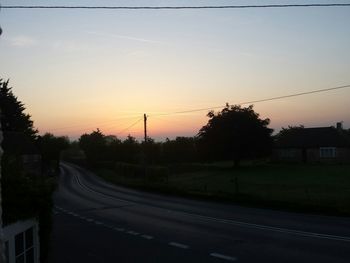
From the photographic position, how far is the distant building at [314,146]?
74463 millimetres

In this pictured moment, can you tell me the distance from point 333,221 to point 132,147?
2654 inches

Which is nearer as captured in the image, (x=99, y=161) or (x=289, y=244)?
(x=289, y=244)

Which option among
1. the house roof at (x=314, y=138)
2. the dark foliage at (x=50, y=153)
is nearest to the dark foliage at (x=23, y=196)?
the house roof at (x=314, y=138)

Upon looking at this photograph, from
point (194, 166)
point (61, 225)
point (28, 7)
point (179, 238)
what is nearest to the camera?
point (28, 7)

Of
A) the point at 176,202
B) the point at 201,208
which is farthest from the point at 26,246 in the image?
the point at 176,202

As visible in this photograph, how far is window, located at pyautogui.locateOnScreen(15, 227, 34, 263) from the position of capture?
1070cm

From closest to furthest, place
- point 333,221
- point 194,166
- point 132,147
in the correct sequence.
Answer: point 333,221 → point 194,166 → point 132,147

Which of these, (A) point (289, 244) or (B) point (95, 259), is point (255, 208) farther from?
(B) point (95, 259)

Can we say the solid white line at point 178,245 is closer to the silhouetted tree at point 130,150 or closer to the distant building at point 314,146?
the distant building at point 314,146

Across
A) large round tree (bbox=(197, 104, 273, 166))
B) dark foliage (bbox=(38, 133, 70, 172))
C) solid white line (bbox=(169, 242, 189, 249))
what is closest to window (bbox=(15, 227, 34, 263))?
solid white line (bbox=(169, 242, 189, 249))

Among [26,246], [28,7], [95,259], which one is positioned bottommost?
[95,259]

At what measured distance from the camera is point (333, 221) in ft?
71.8

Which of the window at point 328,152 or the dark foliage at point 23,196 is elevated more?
the window at point 328,152

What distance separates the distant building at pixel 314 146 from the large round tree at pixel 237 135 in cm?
1033
